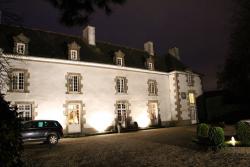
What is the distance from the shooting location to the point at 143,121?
23891 mm

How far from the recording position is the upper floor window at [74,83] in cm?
1964

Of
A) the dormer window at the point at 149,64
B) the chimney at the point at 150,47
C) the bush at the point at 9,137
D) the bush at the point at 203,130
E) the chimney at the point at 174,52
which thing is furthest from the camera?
the chimney at the point at 174,52

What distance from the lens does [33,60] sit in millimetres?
18188

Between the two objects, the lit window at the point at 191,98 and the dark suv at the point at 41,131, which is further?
the lit window at the point at 191,98

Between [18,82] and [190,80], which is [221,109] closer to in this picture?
[190,80]

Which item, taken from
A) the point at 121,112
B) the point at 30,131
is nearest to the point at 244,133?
the point at 30,131

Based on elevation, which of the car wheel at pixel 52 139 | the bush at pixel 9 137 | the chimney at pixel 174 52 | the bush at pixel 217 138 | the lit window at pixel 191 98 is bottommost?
the car wheel at pixel 52 139

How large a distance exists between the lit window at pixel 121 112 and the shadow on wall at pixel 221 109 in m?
10.9

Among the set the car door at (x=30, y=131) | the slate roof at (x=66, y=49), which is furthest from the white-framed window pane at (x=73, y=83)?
the car door at (x=30, y=131)

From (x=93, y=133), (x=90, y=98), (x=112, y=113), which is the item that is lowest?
(x=93, y=133)

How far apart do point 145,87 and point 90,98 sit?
693 cm

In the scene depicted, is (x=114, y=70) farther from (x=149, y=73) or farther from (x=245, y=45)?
(x=245, y=45)

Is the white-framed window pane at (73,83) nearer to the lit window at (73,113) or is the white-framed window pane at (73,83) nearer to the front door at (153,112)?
the lit window at (73,113)


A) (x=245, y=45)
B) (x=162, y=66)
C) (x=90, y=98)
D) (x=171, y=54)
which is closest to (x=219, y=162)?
(x=245, y=45)
